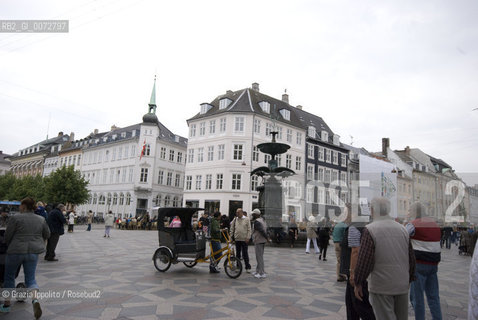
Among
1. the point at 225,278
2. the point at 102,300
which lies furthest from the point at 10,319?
the point at 225,278

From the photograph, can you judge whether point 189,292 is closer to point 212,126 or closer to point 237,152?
point 237,152

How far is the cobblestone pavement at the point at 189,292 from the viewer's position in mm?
5262

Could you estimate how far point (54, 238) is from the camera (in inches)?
400

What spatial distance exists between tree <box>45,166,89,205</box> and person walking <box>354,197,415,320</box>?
154ft

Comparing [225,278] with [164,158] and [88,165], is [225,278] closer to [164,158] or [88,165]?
[164,158]

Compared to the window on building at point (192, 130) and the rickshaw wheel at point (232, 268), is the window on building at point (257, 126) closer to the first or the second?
the window on building at point (192, 130)

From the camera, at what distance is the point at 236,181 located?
37.3 metres

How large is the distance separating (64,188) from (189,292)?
144ft

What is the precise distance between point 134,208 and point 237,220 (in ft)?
131

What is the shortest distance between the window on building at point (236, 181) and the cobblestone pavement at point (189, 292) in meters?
26.9

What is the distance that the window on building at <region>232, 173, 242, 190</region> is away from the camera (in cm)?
3722

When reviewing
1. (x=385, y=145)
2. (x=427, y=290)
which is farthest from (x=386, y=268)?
(x=385, y=145)

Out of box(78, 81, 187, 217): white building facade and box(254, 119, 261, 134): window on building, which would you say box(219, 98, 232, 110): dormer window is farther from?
box(78, 81, 187, 217): white building facade

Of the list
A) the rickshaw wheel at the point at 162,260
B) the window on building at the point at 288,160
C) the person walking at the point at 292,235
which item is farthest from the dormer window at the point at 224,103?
the rickshaw wheel at the point at 162,260
